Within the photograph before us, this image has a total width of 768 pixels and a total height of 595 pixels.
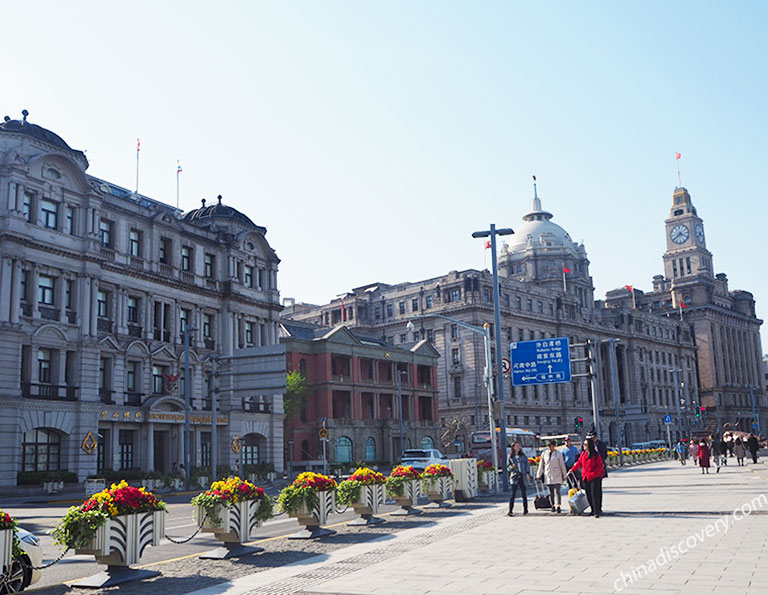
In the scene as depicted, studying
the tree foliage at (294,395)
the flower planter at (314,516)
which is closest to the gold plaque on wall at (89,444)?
the tree foliage at (294,395)

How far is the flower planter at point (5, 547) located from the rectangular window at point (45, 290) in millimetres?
35362

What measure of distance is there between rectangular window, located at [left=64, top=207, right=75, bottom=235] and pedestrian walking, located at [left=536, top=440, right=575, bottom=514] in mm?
33654

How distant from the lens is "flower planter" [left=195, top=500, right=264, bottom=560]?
49.6 feet

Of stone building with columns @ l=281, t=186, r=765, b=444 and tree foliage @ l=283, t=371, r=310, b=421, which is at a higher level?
stone building with columns @ l=281, t=186, r=765, b=444

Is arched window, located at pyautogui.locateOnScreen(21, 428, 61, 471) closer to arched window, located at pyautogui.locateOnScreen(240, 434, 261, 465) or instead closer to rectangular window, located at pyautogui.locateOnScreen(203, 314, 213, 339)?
rectangular window, located at pyautogui.locateOnScreen(203, 314, 213, 339)

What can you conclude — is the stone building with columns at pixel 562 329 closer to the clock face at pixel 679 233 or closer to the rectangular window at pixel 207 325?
the clock face at pixel 679 233

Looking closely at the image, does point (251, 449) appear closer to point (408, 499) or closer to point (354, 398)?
point (354, 398)

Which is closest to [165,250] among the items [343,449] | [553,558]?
[343,449]

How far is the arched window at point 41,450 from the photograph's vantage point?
1641 inches

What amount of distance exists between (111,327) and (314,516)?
33491 millimetres

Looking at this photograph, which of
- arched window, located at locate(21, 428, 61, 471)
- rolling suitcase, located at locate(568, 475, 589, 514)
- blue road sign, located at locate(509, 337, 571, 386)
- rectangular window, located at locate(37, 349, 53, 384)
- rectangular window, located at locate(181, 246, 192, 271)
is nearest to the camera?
rolling suitcase, located at locate(568, 475, 589, 514)

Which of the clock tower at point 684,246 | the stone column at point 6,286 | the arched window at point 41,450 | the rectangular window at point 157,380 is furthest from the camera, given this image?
the clock tower at point 684,246

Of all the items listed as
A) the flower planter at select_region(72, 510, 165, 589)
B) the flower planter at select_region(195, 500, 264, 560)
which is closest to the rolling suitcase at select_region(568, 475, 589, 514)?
the flower planter at select_region(195, 500, 264, 560)

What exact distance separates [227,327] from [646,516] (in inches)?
1620
